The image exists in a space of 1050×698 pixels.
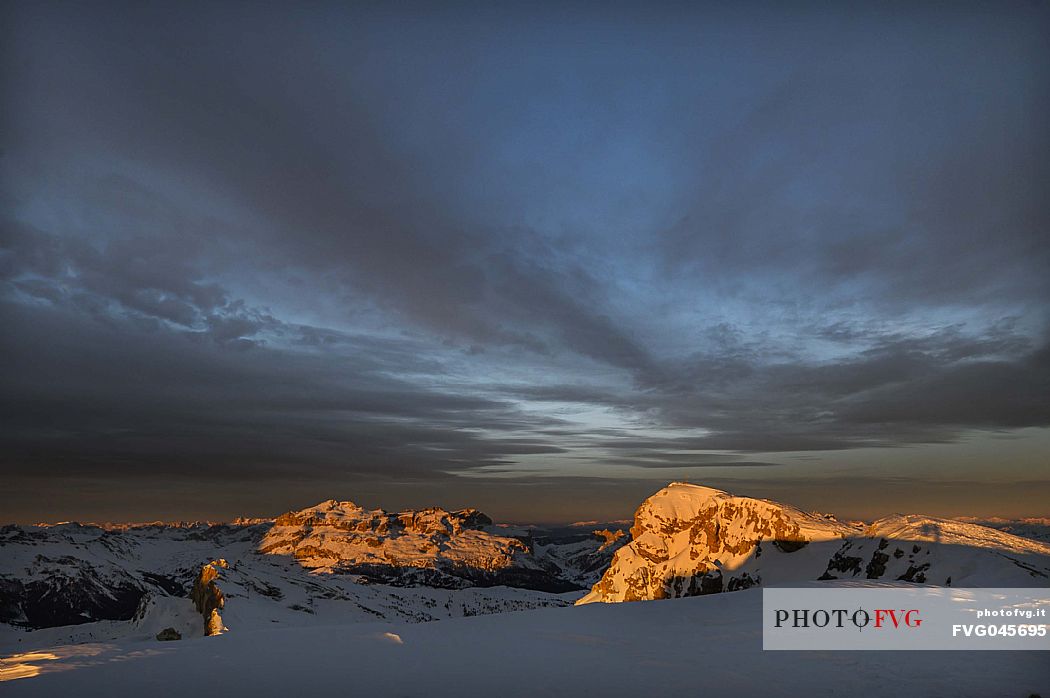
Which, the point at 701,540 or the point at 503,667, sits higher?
the point at 503,667

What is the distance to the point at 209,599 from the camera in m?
176

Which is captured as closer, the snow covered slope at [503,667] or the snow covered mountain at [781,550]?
the snow covered slope at [503,667]

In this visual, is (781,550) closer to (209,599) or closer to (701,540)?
(701,540)

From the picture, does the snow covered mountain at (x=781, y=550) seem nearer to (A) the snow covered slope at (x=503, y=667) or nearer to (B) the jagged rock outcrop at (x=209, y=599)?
(A) the snow covered slope at (x=503, y=667)

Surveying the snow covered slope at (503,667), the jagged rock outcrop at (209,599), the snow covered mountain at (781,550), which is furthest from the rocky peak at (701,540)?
the jagged rock outcrop at (209,599)

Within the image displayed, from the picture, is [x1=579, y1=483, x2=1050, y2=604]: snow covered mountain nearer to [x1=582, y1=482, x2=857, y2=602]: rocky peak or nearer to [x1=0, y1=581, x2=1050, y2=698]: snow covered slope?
[x1=582, y1=482, x2=857, y2=602]: rocky peak

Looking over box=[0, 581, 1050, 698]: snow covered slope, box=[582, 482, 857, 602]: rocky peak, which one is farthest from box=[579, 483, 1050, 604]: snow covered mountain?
box=[0, 581, 1050, 698]: snow covered slope

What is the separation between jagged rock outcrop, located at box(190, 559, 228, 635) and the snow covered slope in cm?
15527

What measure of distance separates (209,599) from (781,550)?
159023 mm

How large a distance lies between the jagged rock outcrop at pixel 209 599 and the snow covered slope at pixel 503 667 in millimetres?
155270

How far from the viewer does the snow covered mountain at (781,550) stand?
189 ft

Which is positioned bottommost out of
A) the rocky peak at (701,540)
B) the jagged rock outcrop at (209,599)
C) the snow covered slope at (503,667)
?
the jagged rock outcrop at (209,599)

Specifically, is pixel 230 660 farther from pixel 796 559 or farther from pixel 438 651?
pixel 796 559

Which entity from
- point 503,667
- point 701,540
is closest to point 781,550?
point 701,540
